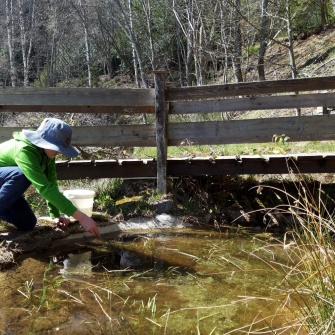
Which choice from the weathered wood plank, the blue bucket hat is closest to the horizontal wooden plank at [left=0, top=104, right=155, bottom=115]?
the weathered wood plank

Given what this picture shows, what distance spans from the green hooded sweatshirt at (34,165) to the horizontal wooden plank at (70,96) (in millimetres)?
1774

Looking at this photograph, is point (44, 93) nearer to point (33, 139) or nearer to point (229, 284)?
point (33, 139)

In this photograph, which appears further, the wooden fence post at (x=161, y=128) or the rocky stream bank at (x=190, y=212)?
the wooden fence post at (x=161, y=128)

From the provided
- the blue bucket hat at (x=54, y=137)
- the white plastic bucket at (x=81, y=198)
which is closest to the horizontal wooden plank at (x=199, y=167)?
the white plastic bucket at (x=81, y=198)

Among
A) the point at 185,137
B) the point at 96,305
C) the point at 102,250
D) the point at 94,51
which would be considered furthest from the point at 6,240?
the point at 94,51

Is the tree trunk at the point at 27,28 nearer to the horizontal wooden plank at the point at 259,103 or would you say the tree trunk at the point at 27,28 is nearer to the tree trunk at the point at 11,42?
the tree trunk at the point at 11,42

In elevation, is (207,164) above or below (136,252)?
above

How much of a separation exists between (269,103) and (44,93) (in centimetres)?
285

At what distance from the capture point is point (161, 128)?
5.96 m

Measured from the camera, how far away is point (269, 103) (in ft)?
19.2

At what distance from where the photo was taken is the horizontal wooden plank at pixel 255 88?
5770mm

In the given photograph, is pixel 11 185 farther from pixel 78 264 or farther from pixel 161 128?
pixel 161 128

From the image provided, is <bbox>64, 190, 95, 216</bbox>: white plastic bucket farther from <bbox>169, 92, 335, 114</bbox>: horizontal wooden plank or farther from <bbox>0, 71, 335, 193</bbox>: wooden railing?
<bbox>169, 92, 335, 114</bbox>: horizontal wooden plank

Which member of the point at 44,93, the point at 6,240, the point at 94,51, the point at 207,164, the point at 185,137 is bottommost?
the point at 6,240
